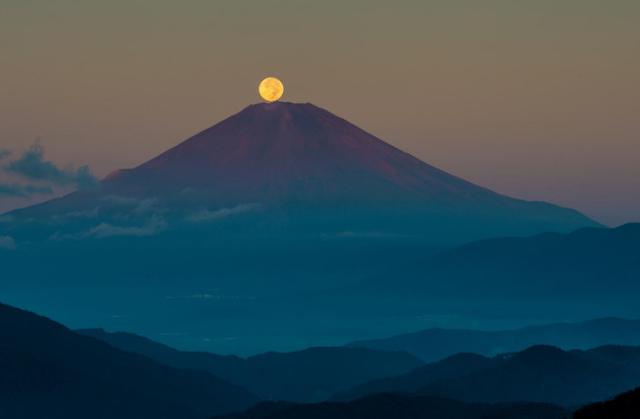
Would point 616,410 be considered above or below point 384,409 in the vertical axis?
below

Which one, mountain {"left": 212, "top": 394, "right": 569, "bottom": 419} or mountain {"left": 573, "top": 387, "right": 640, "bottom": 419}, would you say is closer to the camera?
mountain {"left": 573, "top": 387, "right": 640, "bottom": 419}

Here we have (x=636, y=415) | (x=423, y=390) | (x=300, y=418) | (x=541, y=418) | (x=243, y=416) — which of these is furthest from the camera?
(x=423, y=390)

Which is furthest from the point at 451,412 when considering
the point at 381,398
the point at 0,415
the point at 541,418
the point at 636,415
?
the point at 636,415

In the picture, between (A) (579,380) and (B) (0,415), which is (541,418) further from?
(B) (0,415)

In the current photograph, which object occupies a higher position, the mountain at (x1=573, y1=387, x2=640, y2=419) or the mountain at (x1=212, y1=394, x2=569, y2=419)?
the mountain at (x1=212, y1=394, x2=569, y2=419)

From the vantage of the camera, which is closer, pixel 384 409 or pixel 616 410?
pixel 616 410
